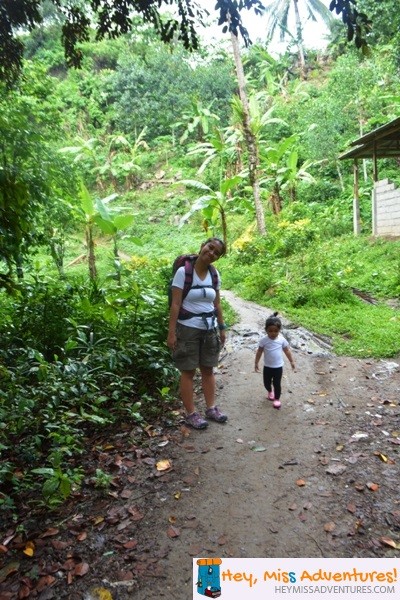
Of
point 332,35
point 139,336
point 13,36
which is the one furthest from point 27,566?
point 332,35

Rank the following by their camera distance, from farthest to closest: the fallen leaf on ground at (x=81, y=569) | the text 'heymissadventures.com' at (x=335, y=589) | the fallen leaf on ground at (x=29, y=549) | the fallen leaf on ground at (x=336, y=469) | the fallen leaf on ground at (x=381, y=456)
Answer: the fallen leaf on ground at (x=381, y=456) < the fallen leaf on ground at (x=336, y=469) < the fallen leaf on ground at (x=29, y=549) < the fallen leaf on ground at (x=81, y=569) < the text 'heymissadventures.com' at (x=335, y=589)

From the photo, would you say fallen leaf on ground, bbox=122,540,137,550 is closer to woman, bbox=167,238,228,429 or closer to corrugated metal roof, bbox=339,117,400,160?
woman, bbox=167,238,228,429

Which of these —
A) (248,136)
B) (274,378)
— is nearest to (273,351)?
(274,378)

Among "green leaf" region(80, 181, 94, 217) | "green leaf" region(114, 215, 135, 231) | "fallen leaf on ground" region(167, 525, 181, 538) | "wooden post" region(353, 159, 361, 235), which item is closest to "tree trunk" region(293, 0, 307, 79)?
"wooden post" region(353, 159, 361, 235)

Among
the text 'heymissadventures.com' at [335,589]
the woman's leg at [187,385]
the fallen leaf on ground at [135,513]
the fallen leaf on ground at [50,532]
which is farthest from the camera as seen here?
the woman's leg at [187,385]

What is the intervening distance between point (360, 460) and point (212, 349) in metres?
1.46

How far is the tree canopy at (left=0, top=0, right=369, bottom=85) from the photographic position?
3014mm

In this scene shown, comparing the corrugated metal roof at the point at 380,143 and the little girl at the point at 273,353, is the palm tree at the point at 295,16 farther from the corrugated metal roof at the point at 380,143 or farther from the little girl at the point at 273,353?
the little girl at the point at 273,353

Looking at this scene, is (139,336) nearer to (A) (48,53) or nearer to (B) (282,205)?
(B) (282,205)

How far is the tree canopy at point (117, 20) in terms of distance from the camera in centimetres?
301

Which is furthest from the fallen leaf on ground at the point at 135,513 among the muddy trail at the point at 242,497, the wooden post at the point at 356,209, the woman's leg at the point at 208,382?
the wooden post at the point at 356,209

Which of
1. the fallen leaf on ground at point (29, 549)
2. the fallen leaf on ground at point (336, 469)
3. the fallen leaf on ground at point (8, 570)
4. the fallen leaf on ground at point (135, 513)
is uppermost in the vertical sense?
the fallen leaf on ground at point (29, 549)

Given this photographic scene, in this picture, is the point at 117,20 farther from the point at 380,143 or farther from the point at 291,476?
the point at 380,143

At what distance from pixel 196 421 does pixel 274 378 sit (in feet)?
3.14
